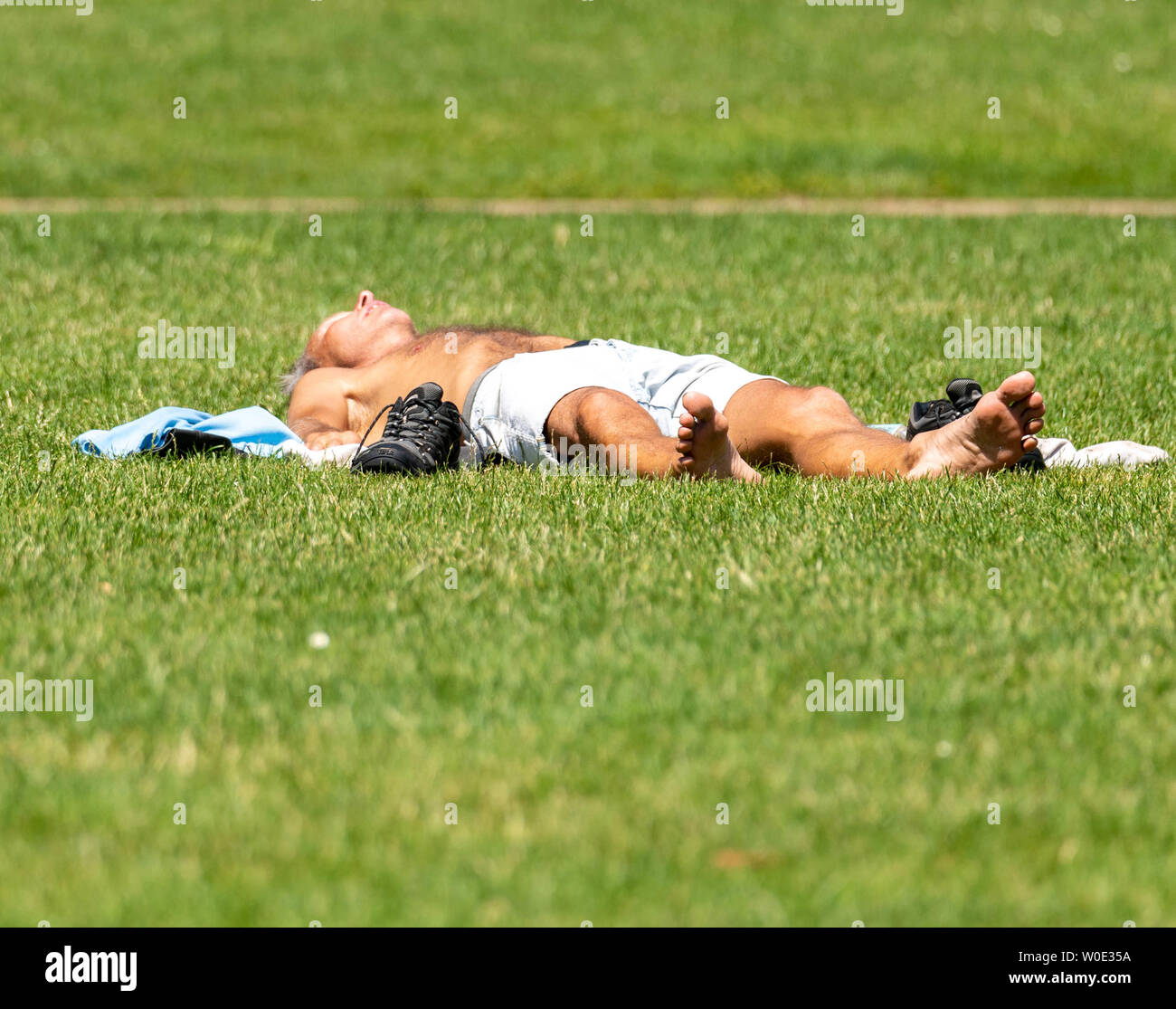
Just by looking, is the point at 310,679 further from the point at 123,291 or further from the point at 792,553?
the point at 123,291

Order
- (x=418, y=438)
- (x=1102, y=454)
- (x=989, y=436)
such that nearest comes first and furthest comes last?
(x=989, y=436) < (x=418, y=438) < (x=1102, y=454)

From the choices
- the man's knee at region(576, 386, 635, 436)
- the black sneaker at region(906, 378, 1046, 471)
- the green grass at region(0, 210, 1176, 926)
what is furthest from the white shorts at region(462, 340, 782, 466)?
the black sneaker at region(906, 378, 1046, 471)

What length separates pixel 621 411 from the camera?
6.25m

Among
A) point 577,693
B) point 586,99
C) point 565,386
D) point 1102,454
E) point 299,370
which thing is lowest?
point 577,693

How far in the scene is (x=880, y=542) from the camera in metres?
5.18

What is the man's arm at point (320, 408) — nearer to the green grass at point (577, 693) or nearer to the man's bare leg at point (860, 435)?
the green grass at point (577, 693)

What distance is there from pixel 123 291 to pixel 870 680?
8006 millimetres

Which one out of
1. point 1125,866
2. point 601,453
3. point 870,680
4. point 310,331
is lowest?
point 1125,866

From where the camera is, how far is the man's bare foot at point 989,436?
5.56m

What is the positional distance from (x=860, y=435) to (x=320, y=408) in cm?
261

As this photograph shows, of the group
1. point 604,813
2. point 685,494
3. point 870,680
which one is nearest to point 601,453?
point 685,494

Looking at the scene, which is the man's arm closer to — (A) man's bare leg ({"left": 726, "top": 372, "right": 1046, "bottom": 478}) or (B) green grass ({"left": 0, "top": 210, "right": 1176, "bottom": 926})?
(B) green grass ({"left": 0, "top": 210, "right": 1176, "bottom": 926})

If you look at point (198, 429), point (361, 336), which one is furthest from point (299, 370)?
point (198, 429)

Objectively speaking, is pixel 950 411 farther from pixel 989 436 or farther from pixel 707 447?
pixel 707 447
